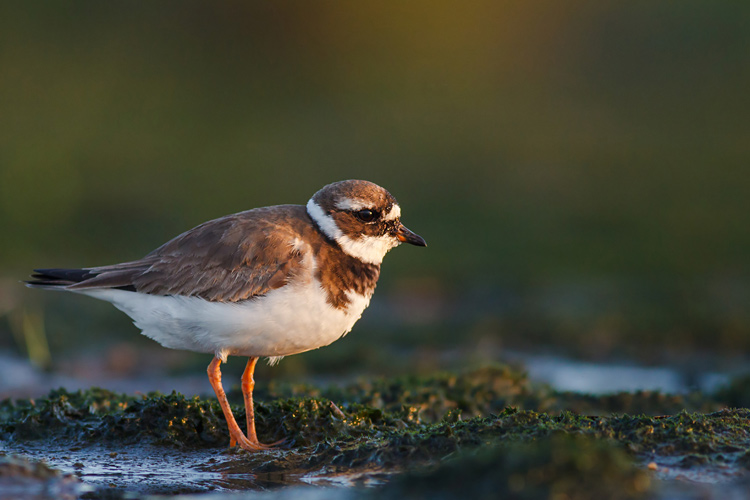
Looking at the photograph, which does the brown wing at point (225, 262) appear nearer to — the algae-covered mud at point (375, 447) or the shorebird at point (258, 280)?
the shorebird at point (258, 280)

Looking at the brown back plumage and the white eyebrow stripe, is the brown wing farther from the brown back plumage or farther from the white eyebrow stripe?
the white eyebrow stripe

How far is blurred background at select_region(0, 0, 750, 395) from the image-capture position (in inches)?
495

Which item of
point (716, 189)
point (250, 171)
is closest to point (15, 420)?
point (250, 171)

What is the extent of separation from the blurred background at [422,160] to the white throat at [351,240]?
387 cm

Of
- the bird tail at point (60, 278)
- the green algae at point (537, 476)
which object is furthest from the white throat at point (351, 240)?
the green algae at point (537, 476)

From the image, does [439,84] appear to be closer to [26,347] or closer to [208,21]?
[208,21]

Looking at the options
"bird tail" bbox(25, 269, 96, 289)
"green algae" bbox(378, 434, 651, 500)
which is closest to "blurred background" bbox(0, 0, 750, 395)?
"bird tail" bbox(25, 269, 96, 289)

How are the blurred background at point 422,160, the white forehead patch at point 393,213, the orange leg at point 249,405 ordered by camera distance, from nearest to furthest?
the orange leg at point 249,405 → the white forehead patch at point 393,213 → the blurred background at point 422,160

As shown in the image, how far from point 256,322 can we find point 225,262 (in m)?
0.64

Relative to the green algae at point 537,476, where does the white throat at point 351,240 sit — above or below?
above

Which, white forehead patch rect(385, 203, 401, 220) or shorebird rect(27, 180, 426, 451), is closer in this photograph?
shorebird rect(27, 180, 426, 451)

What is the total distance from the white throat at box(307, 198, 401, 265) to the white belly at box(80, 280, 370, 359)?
0.38 meters

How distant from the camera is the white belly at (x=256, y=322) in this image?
6.31m

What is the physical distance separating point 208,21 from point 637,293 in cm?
1543
